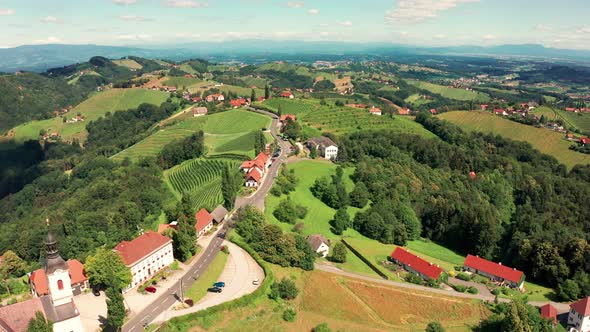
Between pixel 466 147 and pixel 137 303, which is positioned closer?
pixel 137 303

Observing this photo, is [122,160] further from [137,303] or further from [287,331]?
[287,331]

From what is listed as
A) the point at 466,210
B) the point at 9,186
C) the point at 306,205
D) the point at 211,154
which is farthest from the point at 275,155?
the point at 9,186

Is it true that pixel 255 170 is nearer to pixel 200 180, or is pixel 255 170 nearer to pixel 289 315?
pixel 200 180

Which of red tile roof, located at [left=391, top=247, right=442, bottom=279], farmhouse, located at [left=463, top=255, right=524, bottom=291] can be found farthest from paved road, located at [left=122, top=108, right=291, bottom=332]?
farmhouse, located at [left=463, top=255, right=524, bottom=291]

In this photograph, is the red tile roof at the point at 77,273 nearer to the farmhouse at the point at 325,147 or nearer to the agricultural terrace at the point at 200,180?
the agricultural terrace at the point at 200,180

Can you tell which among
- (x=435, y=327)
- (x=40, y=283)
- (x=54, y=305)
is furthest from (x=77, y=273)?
(x=435, y=327)

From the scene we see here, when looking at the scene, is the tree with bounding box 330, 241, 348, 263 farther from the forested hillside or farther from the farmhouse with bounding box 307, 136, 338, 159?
the farmhouse with bounding box 307, 136, 338, 159
